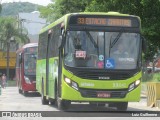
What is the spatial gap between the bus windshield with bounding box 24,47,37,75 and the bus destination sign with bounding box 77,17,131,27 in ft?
56.0

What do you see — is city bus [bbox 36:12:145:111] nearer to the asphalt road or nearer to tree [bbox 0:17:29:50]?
the asphalt road

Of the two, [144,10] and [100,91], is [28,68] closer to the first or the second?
Result: [144,10]

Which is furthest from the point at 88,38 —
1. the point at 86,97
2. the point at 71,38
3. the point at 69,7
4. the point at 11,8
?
the point at 11,8

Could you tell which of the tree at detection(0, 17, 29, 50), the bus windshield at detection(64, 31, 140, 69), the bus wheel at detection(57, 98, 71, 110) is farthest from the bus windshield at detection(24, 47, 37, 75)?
the tree at detection(0, 17, 29, 50)

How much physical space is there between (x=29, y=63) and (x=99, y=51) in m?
17.6

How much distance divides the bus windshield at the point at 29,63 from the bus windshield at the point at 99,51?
17235mm

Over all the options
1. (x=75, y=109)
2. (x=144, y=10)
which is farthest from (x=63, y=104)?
(x=144, y=10)

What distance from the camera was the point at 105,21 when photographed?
1944 cm

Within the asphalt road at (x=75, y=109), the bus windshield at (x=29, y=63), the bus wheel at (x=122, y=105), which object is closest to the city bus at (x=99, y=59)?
the asphalt road at (x=75, y=109)

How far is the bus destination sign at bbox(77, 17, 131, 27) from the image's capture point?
19.3 metres

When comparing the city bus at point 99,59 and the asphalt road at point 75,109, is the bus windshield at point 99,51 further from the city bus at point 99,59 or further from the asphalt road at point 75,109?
the asphalt road at point 75,109

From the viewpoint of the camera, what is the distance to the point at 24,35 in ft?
253

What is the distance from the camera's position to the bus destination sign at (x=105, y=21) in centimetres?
1933

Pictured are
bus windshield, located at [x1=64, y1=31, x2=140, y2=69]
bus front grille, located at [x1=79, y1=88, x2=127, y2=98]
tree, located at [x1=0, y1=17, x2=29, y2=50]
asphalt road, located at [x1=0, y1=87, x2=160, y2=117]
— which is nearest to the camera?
bus front grille, located at [x1=79, y1=88, x2=127, y2=98]
